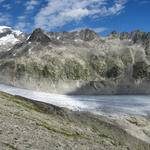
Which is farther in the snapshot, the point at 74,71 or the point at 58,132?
the point at 74,71

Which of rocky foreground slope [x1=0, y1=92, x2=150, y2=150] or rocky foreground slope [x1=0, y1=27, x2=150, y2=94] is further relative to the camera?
rocky foreground slope [x1=0, y1=27, x2=150, y2=94]

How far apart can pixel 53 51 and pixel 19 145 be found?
169 meters

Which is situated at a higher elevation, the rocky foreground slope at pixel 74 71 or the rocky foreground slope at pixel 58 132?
the rocky foreground slope at pixel 74 71

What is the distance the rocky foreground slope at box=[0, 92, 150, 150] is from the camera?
2728 centimetres

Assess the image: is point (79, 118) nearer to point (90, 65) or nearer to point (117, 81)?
point (117, 81)

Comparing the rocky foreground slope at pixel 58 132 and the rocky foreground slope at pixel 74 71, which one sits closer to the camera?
the rocky foreground slope at pixel 58 132

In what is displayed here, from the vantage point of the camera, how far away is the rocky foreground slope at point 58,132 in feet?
89.5

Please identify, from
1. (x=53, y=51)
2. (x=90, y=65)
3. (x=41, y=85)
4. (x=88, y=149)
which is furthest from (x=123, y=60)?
(x=88, y=149)

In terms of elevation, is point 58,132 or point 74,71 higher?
point 74,71

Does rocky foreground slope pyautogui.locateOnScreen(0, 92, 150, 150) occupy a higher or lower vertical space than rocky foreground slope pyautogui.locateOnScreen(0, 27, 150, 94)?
lower

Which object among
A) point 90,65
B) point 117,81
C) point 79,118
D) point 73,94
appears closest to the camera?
point 79,118

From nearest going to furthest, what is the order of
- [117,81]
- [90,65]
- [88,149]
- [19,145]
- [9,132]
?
[19,145] < [9,132] < [88,149] < [117,81] < [90,65]

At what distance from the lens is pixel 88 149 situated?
1303 inches

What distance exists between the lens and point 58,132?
3850 centimetres
